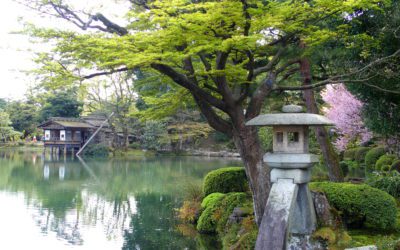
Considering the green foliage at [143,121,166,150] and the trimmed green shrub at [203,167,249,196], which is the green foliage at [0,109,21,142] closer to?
the green foliage at [143,121,166,150]

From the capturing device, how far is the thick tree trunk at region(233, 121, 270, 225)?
21.6 feet

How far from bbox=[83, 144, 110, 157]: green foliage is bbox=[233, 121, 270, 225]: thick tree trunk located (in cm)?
2581

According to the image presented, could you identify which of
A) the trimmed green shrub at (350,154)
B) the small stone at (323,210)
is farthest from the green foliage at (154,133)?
the small stone at (323,210)

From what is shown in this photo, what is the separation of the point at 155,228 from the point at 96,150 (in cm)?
2353

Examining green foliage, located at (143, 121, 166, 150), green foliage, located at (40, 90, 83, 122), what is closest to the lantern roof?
green foliage, located at (143, 121, 166, 150)

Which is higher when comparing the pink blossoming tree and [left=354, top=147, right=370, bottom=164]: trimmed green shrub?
the pink blossoming tree

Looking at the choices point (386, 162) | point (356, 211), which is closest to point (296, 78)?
point (356, 211)

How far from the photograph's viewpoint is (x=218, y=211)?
8148mm

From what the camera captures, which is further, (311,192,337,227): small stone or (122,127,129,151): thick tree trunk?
(122,127,129,151): thick tree trunk

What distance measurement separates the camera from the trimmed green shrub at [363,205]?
6.29m

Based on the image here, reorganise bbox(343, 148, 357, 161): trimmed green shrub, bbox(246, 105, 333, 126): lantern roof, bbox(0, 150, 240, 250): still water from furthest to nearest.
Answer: bbox(343, 148, 357, 161): trimmed green shrub < bbox(0, 150, 240, 250): still water < bbox(246, 105, 333, 126): lantern roof

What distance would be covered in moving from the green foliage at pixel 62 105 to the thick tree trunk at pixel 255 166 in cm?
3259

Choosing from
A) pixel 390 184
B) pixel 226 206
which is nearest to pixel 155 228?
pixel 226 206

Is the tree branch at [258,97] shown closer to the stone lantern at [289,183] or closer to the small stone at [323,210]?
the stone lantern at [289,183]
